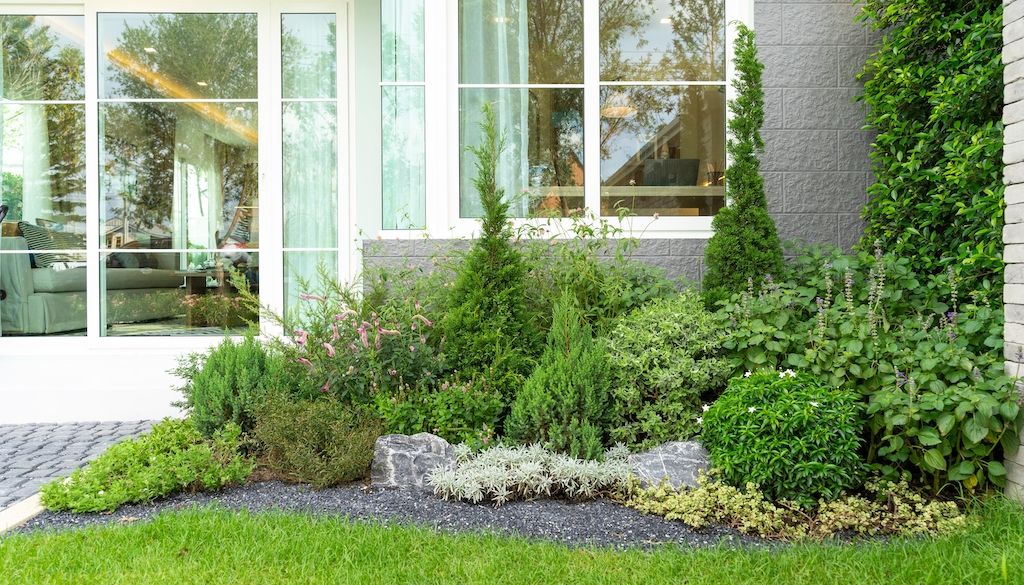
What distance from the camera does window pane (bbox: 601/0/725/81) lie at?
480 centimetres

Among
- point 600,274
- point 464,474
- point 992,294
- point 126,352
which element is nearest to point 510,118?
point 600,274

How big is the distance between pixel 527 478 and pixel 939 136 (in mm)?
2903

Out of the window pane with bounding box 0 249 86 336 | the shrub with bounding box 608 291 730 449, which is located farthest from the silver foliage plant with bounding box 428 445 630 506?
the window pane with bounding box 0 249 86 336

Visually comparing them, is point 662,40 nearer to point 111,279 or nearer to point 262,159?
point 262,159

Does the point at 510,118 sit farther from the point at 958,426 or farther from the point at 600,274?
the point at 958,426

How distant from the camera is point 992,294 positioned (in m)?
3.23

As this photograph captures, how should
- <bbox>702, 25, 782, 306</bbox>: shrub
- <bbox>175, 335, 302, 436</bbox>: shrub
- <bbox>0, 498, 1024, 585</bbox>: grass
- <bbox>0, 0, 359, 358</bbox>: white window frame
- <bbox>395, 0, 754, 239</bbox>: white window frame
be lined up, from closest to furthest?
<bbox>0, 498, 1024, 585</bbox>: grass, <bbox>175, 335, 302, 436</bbox>: shrub, <bbox>702, 25, 782, 306</bbox>: shrub, <bbox>395, 0, 754, 239</bbox>: white window frame, <bbox>0, 0, 359, 358</bbox>: white window frame

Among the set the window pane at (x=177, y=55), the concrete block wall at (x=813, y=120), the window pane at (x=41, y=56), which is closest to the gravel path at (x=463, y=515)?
the concrete block wall at (x=813, y=120)

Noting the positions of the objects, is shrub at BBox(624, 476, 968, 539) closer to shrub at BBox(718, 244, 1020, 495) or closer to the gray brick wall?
shrub at BBox(718, 244, 1020, 495)

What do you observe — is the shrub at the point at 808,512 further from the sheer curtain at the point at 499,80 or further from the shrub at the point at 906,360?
the sheer curtain at the point at 499,80

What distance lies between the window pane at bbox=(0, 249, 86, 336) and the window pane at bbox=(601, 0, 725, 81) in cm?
431

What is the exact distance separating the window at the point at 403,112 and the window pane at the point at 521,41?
320 mm

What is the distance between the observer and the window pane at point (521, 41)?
15.6 feet

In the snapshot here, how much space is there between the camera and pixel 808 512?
276 cm
